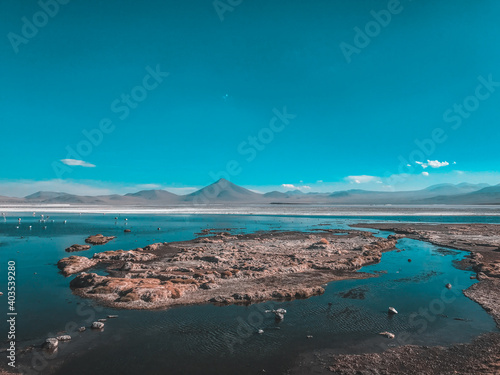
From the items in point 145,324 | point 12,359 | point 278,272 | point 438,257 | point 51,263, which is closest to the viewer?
point 12,359

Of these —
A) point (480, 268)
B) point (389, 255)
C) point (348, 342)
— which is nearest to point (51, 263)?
point (348, 342)

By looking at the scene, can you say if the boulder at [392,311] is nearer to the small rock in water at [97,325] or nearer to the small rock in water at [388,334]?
the small rock in water at [388,334]

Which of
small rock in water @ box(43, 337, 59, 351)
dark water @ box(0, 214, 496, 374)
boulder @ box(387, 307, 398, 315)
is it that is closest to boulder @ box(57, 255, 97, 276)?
dark water @ box(0, 214, 496, 374)

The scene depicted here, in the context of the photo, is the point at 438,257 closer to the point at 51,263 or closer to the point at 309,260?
the point at 309,260

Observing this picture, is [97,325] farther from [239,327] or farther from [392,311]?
[392,311]

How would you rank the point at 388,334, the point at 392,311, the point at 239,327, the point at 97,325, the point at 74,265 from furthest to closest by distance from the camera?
1. the point at 74,265
2. the point at 392,311
3. the point at 239,327
4. the point at 97,325
5. the point at 388,334

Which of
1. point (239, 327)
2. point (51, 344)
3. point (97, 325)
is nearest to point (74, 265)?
point (97, 325)

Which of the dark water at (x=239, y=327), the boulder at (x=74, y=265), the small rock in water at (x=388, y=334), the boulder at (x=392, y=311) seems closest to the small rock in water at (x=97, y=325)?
the dark water at (x=239, y=327)
